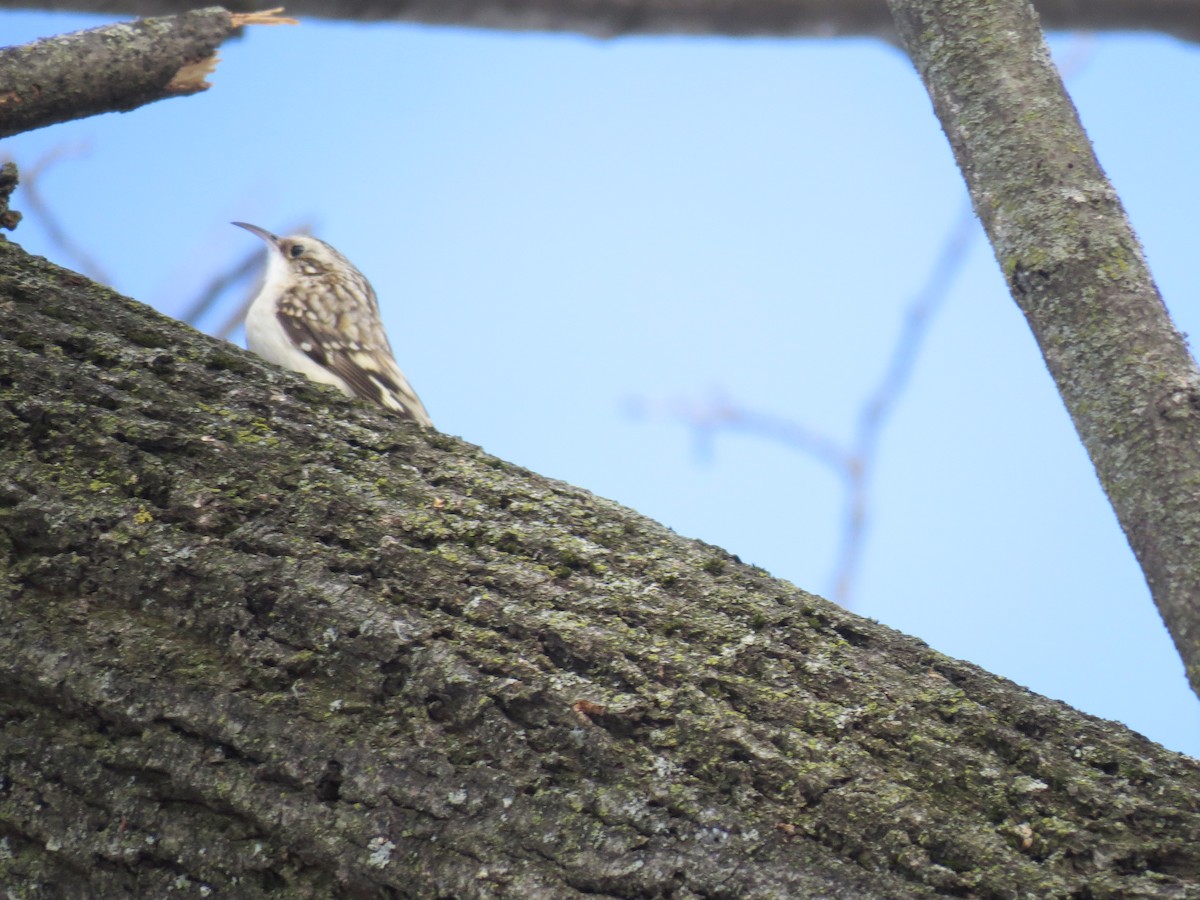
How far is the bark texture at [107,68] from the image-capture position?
286 centimetres

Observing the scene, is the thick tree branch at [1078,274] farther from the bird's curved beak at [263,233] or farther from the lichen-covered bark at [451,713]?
the bird's curved beak at [263,233]

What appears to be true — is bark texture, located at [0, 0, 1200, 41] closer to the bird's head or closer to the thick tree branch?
the bird's head

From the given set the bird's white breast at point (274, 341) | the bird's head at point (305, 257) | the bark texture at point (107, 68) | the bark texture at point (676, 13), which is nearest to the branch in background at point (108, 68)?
the bark texture at point (107, 68)

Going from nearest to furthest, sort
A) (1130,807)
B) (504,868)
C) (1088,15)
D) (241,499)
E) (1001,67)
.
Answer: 1. (504,868)
2. (1130,807)
3. (241,499)
4. (1001,67)
5. (1088,15)

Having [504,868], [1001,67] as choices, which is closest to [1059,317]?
[1001,67]

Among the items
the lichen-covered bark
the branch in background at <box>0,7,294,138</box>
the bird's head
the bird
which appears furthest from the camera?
the bird's head

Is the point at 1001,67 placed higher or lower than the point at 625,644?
higher

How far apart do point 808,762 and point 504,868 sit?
0.38 metres

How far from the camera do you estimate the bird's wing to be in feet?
12.2

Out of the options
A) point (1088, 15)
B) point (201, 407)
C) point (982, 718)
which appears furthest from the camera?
point (1088, 15)

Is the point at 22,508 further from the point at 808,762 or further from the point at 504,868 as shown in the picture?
the point at 808,762

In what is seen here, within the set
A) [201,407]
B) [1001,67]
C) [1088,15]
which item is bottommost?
[201,407]

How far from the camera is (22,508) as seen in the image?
5.21 ft

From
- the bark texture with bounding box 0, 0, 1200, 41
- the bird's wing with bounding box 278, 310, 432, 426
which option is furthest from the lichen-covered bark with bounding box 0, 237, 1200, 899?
the bark texture with bounding box 0, 0, 1200, 41
